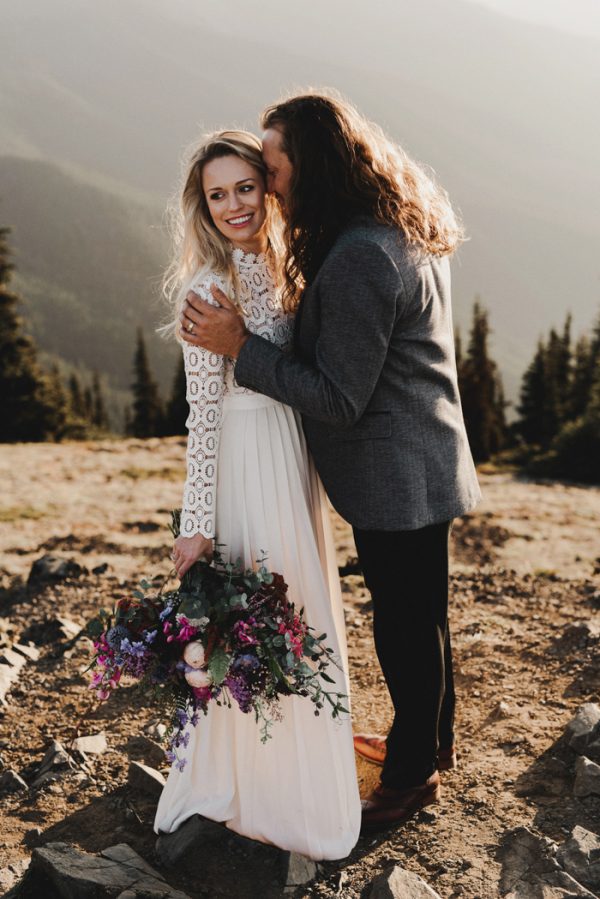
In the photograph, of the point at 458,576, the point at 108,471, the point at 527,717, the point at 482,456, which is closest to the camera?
the point at 527,717

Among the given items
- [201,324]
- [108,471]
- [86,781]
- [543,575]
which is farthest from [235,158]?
[108,471]

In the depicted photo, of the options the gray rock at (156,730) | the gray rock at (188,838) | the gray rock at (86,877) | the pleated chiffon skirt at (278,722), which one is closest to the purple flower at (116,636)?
the pleated chiffon skirt at (278,722)

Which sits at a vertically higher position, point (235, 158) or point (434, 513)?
point (235, 158)

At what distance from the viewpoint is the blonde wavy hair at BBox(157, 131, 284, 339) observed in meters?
3.16

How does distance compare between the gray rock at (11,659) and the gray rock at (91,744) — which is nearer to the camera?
the gray rock at (91,744)

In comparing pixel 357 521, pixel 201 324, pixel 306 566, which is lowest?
pixel 306 566

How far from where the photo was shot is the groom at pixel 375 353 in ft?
9.46

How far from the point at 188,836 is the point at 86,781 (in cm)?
90

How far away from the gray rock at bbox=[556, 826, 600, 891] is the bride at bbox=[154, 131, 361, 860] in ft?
2.82

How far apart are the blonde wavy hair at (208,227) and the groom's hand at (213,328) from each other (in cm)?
10

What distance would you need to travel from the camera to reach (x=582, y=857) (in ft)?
10.6

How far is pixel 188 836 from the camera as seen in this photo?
350 centimetres

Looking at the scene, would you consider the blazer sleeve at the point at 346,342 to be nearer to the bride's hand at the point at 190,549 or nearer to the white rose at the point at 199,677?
the bride's hand at the point at 190,549

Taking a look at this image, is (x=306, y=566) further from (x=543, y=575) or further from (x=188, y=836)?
(x=543, y=575)
